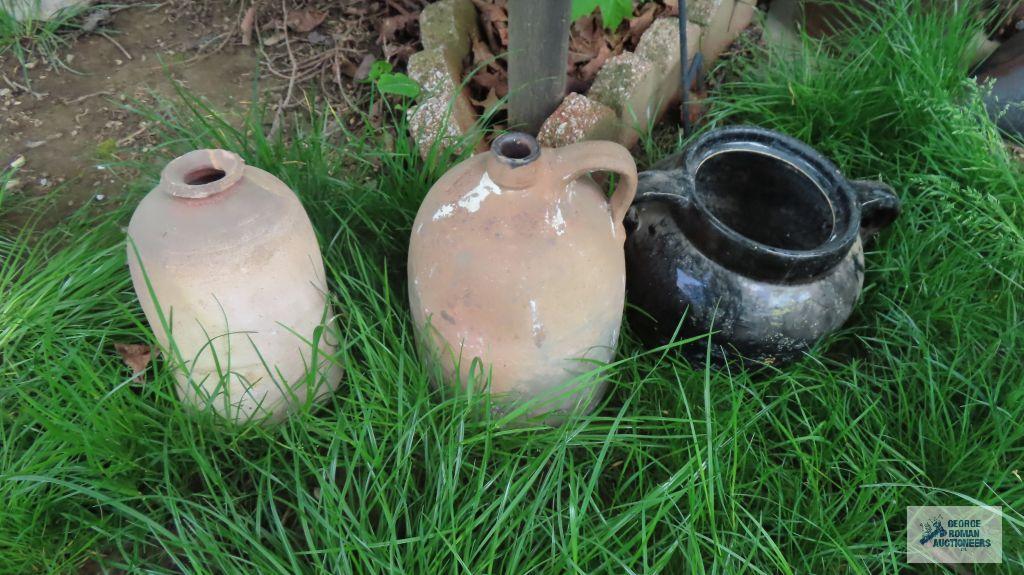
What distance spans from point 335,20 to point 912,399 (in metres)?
2.38

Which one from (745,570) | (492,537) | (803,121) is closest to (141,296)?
(492,537)

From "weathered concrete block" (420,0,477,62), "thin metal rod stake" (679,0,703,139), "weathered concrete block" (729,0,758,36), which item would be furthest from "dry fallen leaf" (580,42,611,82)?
"weathered concrete block" (729,0,758,36)

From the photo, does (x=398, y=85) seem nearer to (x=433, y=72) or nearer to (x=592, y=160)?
(x=433, y=72)

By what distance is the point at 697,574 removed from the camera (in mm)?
1338

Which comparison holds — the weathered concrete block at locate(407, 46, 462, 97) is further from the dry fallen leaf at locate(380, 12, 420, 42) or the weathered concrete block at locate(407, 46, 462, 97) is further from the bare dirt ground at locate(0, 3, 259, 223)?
the bare dirt ground at locate(0, 3, 259, 223)

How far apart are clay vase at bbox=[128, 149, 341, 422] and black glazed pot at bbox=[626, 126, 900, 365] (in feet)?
2.59

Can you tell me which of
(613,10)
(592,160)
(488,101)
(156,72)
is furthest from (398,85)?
(156,72)

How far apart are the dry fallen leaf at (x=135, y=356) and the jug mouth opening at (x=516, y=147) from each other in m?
1.01

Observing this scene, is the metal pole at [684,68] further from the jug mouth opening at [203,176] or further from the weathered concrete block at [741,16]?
the jug mouth opening at [203,176]

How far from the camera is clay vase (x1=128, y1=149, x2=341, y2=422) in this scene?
1.34m

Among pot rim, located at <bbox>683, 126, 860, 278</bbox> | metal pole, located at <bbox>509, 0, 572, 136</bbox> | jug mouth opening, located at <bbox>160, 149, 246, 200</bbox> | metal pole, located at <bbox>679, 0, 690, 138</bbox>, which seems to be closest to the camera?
jug mouth opening, located at <bbox>160, 149, 246, 200</bbox>

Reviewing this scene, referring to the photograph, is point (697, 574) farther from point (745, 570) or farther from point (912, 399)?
point (912, 399)

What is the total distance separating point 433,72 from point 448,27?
0.24 meters

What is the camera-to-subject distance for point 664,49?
231 cm
